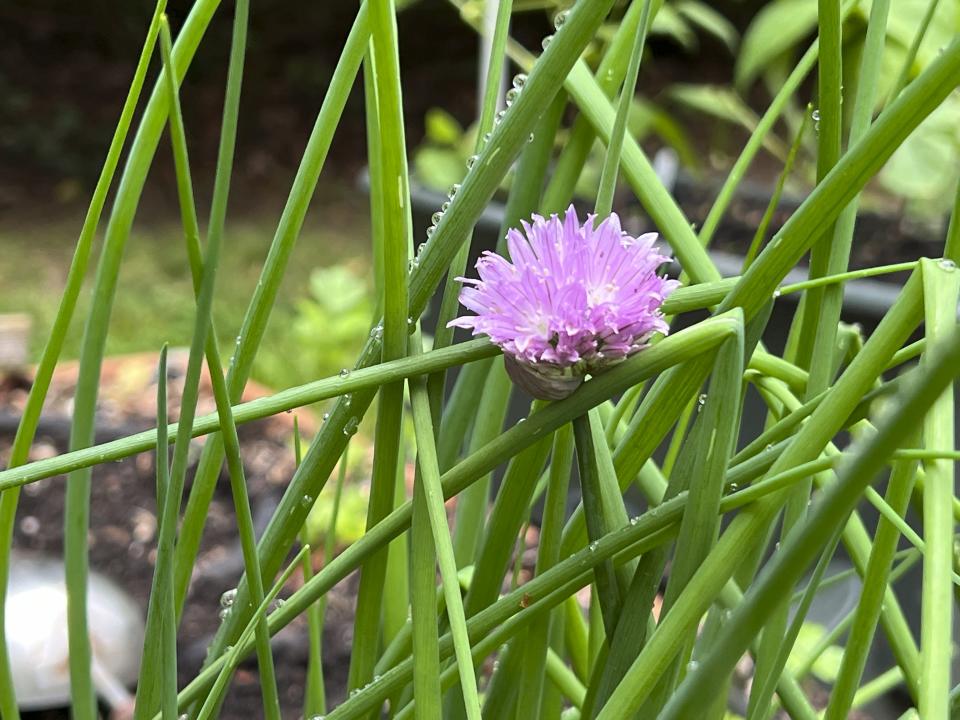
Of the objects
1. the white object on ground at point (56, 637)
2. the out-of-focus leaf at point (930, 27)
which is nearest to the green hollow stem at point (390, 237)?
the white object on ground at point (56, 637)

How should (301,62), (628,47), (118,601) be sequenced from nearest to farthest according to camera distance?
1. (628,47)
2. (118,601)
3. (301,62)

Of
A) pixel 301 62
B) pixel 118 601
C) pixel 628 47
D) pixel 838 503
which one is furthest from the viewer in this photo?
pixel 301 62

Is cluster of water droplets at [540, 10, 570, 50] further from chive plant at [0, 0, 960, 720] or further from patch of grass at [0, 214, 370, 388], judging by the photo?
patch of grass at [0, 214, 370, 388]

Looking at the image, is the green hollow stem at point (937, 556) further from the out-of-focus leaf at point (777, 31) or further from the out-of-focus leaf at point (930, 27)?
the out-of-focus leaf at point (777, 31)

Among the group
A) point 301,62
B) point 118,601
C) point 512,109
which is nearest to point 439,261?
point 512,109

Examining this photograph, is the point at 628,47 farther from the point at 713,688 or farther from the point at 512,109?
the point at 713,688

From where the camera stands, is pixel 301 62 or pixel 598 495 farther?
pixel 301 62

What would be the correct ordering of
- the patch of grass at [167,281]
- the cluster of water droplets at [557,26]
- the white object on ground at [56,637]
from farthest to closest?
the patch of grass at [167,281] < the white object on ground at [56,637] < the cluster of water droplets at [557,26]

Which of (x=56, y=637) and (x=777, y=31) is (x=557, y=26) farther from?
(x=777, y=31)
